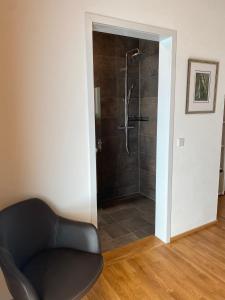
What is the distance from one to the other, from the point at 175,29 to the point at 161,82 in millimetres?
494

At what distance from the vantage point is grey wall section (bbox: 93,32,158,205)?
3.39m

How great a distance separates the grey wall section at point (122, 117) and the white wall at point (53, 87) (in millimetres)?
1131

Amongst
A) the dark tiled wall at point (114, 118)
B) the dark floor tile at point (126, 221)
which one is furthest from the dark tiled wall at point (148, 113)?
the dark floor tile at point (126, 221)

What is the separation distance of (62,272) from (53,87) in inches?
50.5

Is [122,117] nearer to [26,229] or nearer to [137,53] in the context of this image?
[137,53]

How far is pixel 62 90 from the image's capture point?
5.84 ft

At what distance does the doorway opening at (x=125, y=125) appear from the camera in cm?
334

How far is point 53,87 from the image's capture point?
1.74 metres

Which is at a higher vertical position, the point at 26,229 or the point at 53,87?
the point at 53,87

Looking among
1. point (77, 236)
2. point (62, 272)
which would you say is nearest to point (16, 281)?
point (62, 272)

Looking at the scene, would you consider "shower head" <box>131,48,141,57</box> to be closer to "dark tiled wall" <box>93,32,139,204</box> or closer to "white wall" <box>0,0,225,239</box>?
"dark tiled wall" <box>93,32,139,204</box>

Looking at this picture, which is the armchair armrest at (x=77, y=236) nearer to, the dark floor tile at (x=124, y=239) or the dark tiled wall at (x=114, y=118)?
the dark floor tile at (x=124, y=239)

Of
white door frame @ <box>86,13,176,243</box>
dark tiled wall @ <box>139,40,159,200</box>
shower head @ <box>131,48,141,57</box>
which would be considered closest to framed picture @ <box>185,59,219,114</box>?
white door frame @ <box>86,13,176,243</box>

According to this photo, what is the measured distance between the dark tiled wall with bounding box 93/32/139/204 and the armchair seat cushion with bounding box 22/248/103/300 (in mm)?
2013
